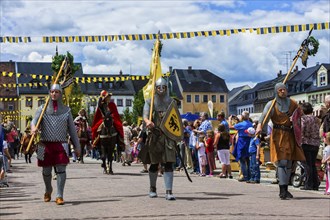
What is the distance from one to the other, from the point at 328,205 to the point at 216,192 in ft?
Result: 8.86

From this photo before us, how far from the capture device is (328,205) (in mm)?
11375

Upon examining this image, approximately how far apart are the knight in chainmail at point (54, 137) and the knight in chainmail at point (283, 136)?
11.1 feet

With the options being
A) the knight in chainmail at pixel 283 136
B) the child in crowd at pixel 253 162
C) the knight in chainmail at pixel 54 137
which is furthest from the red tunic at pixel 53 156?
the child in crowd at pixel 253 162

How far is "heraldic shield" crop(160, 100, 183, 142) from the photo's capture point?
12102 millimetres

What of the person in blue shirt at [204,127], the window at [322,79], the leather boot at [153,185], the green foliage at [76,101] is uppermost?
the window at [322,79]

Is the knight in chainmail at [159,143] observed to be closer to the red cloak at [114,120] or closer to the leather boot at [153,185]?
the leather boot at [153,185]

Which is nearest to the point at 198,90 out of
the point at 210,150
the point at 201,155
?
the point at 201,155

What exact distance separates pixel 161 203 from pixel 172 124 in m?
1.60

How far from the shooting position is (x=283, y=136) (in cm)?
1259

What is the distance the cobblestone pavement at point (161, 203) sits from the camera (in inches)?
380

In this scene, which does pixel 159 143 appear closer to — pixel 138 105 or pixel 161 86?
pixel 161 86

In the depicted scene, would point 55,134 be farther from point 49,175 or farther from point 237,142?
point 237,142

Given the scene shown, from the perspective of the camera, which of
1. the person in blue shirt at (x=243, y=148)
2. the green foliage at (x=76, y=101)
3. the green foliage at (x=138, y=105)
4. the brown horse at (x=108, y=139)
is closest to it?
the person in blue shirt at (x=243, y=148)

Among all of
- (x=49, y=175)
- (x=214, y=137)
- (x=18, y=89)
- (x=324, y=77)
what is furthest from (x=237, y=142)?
(x=18, y=89)
